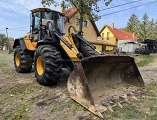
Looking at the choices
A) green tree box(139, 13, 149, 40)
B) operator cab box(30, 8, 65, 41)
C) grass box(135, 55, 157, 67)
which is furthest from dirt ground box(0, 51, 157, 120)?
green tree box(139, 13, 149, 40)

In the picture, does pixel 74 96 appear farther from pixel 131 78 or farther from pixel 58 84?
pixel 131 78

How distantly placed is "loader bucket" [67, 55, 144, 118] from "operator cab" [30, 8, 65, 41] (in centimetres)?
248

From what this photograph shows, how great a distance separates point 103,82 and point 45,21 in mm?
3068

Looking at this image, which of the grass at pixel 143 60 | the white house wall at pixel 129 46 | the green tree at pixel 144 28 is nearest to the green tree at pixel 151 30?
the green tree at pixel 144 28

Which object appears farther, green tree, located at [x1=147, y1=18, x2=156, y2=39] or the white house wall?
green tree, located at [x1=147, y1=18, x2=156, y2=39]

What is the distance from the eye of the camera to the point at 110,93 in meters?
6.08

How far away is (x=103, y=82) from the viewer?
658 cm

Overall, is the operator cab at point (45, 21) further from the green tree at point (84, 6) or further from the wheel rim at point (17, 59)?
the green tree at point (84, 6)

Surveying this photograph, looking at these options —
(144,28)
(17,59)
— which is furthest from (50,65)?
(144,28)

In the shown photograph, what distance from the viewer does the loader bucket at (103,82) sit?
526cm

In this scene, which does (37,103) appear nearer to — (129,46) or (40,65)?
(40,65)

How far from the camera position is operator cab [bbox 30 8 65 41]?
8.06 meters

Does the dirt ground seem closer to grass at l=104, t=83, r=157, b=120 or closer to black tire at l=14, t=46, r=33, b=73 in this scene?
grass at l=104, t=83, r=157, b=120

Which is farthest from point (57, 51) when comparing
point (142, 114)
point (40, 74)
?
point (142, 114)
